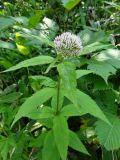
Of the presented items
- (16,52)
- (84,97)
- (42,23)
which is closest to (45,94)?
(84,97)

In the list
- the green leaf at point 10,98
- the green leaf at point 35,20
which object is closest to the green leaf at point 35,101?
the green leaf at point 10,98

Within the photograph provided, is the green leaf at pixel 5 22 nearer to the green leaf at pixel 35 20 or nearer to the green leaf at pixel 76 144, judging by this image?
the green leaf at pixel 35 20

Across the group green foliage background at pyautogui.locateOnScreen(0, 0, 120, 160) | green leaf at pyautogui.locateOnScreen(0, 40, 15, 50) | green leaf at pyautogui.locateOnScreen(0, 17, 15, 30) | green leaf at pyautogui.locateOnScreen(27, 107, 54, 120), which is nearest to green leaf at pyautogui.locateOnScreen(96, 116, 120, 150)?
green foliage background at pyautogui.locateOnScreen(0, 0, 120, 160)

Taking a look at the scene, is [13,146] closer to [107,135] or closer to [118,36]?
[107,135]

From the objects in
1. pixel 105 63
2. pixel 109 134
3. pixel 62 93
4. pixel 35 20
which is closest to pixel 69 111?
pixel 62 93

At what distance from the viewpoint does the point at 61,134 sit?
124 centimetres

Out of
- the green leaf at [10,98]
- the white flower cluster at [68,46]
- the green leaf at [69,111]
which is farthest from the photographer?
the green leaf at [10,98]

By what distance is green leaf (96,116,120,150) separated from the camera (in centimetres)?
138

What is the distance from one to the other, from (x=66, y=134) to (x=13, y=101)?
1.48ft

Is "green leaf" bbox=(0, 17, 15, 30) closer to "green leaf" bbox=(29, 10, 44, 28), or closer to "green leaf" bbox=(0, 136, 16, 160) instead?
"green leaf" bbox=(29, 10, 44, 28)

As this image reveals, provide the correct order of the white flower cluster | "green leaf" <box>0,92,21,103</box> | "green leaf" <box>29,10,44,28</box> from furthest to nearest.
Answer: "green leaf" <box>29,10,44,28</box>
"green leaf" <box>0,92,21,103</box>
the white flower cluster

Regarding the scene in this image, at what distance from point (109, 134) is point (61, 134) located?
25 centimetres

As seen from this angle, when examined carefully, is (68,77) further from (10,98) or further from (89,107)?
(10,98)

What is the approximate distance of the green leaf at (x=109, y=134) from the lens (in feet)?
4.52
